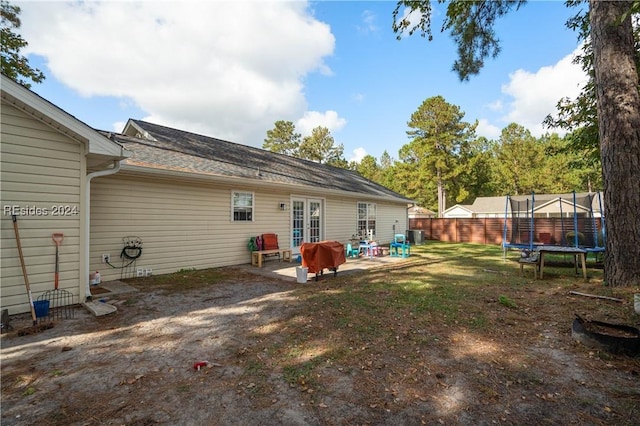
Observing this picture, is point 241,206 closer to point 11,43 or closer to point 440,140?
point 11,43

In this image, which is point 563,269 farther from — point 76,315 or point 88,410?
point 76,315

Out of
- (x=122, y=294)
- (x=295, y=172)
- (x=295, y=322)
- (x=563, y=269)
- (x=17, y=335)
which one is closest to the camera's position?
(x=17, y=335)

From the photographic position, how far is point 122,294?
516 centimetres

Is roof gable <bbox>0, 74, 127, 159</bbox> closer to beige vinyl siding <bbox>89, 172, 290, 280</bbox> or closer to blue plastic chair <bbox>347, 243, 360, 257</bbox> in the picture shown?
beige vinyl siding <bbox>89, 172, 290, 280</bbox>

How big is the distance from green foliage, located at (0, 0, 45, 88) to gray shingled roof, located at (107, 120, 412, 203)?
7.36 meters

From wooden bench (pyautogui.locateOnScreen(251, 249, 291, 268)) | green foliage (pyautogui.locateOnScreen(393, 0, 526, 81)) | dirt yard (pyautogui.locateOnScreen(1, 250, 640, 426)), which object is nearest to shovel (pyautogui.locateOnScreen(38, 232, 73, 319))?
dirt yard (pyautogui.locateOnScreen(1, 250, 640, 426))

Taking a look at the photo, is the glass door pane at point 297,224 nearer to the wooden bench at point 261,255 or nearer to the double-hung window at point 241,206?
the wooden bench at point 261,255

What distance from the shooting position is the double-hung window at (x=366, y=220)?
528 inches

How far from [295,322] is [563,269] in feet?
27.6

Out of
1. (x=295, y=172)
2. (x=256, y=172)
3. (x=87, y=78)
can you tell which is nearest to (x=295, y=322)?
(x=256, y=172)

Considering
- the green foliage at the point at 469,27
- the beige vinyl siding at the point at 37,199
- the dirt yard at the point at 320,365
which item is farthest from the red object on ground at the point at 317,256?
the green foliage at the point at 469,27

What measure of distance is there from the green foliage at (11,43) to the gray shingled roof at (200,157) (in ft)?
24.2

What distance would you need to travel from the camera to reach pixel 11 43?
11875 millimetres

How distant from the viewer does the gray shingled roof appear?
285 inches
